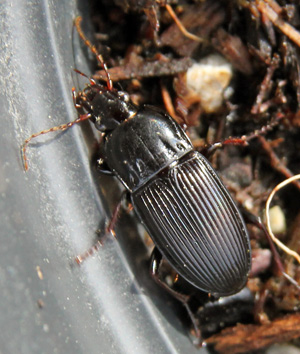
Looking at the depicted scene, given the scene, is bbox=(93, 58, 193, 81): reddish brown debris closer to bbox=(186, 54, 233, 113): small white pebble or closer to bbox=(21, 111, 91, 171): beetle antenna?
bbox=(186, 54, 233, 113): small white pebble

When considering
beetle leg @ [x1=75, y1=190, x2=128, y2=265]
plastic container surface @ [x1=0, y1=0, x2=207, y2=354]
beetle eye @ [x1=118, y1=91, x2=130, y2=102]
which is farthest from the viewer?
beetle eye @ [x1=118, y1=91, x2=130, y2=102]

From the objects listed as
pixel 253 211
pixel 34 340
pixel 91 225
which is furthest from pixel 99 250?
pixel 253 211

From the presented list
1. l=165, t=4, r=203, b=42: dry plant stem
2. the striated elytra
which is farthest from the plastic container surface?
l=165, t=4, r=203, b=42: dry plant stem

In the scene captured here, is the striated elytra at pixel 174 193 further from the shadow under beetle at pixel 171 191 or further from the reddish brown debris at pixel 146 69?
the reddish brown debris at pixel 146 69

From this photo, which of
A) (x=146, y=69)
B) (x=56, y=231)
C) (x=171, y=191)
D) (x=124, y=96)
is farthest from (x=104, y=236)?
(x=146, y=69)

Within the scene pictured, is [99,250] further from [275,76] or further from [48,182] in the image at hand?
[275,76]

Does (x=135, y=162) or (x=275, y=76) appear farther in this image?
(x=275, y=76)

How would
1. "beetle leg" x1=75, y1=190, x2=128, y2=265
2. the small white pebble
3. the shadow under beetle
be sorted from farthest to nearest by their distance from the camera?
the small white pebble
the shadow under beetle
"beetle leg" x1=75, y1=190, x2=128, y2=265
